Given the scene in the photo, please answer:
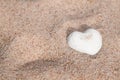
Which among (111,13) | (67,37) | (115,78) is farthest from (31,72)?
(111,13)

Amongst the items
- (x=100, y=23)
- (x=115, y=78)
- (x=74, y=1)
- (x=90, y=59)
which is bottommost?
(x=115, y=78)

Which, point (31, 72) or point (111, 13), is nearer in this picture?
point (31, 72)

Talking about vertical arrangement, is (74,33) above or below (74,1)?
below

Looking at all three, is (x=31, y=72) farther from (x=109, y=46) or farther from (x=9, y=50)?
(x=109, y=46)

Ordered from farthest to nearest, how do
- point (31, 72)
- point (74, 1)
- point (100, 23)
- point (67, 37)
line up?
point (74, 1)
point (100, 23)
point (67, 37)
point (31, 72)

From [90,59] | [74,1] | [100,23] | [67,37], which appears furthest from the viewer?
[74,1]

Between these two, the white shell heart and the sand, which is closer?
the sand
